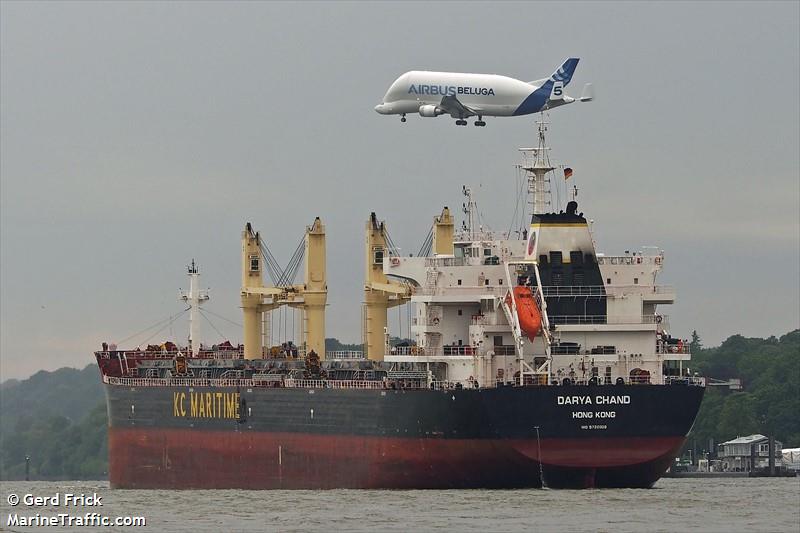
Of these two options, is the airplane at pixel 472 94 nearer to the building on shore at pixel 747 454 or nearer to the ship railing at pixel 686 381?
the ship railing at pixel 686 381

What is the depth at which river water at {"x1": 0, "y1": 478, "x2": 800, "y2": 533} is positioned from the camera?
214 ft

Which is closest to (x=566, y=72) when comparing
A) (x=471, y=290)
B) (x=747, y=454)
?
(x=471, y=290)

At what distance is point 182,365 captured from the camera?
9788 cm

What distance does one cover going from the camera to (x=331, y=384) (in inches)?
3329

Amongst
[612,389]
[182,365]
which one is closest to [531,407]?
[612,389]

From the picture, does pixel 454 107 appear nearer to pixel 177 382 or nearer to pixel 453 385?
pixel 177 382

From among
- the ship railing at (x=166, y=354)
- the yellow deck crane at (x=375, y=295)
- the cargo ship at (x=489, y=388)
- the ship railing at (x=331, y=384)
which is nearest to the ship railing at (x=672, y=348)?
the cargo ship at (x=489, y=388)

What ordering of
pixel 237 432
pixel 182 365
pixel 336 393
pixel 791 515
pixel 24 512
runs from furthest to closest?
pixel 182 365 < pixel 237 432 < pixel 336 393 < pixel 24 512 < pixel 791 515

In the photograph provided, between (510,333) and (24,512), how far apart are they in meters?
17.6

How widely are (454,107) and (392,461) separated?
63.3 ft

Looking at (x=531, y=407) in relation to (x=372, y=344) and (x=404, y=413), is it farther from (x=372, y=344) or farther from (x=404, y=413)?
(x=372, y=344)

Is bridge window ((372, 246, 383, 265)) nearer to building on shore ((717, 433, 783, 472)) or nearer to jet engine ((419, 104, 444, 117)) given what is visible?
jet engine ((419, 104, 444, 117))

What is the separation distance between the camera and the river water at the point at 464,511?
2564 inches

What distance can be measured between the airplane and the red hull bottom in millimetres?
15722
